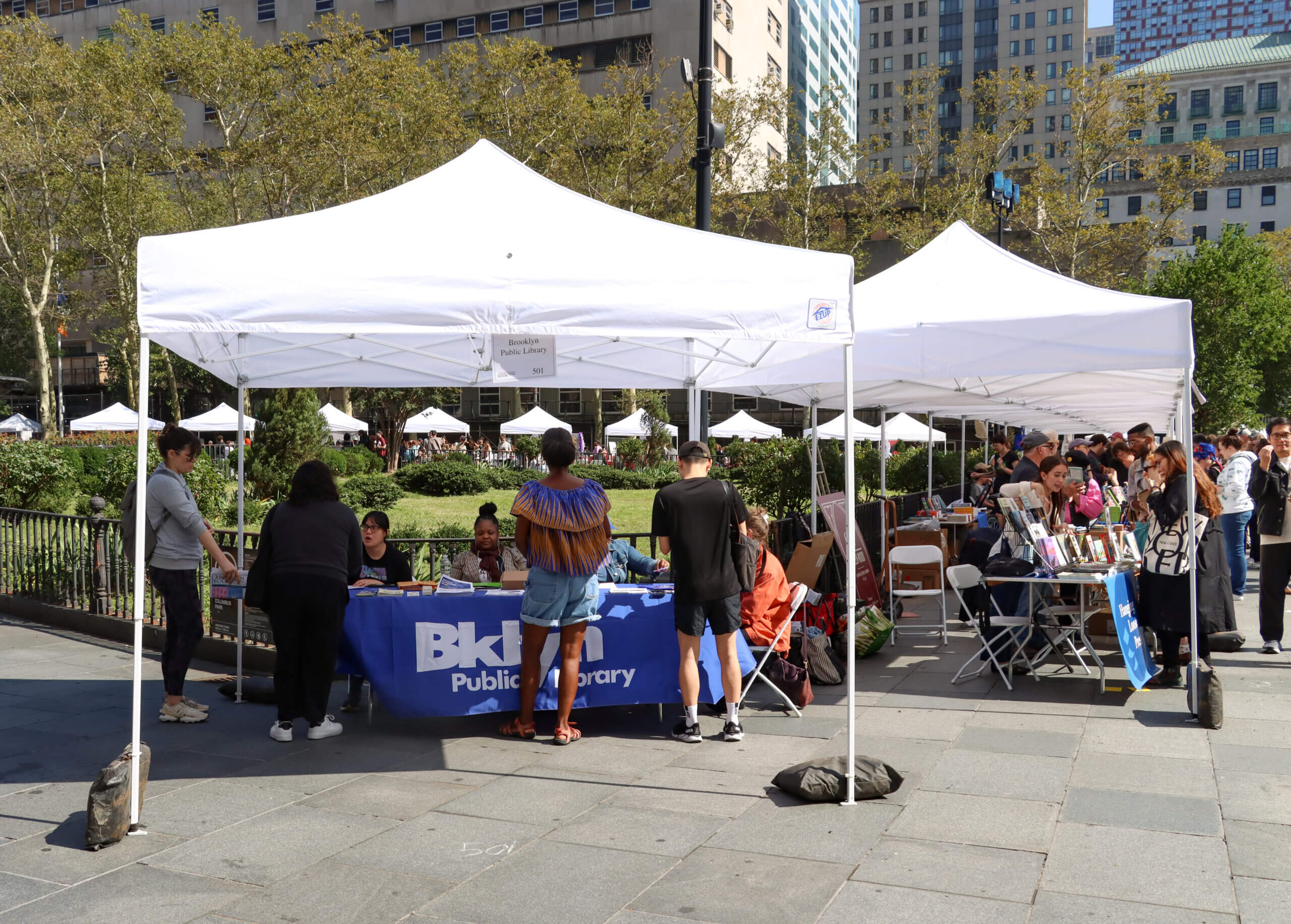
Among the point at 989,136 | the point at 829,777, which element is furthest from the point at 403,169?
the point at 829,777

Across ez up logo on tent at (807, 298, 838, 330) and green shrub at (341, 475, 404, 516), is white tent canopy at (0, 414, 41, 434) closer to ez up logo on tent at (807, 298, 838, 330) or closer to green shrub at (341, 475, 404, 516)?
green shrub at (341, 475, 404, 516)

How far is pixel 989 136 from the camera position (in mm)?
39688

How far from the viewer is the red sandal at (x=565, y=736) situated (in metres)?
6.43

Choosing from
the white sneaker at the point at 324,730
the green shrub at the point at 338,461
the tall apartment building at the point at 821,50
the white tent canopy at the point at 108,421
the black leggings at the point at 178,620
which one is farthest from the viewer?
the tall apartment building at the point at 821,50

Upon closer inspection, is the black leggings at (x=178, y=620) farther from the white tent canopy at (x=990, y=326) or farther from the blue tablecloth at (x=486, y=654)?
the white tent canopy at (x=990, y=326)

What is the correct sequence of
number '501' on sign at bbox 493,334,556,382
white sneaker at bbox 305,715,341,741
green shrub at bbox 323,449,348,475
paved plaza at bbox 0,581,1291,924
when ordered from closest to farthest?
1. paved plaza at bbox 0,581,1291,924
2. number '501' on sign at bbox 493,334,556,382
3. white sneaker at bbox 305,715,341,741
4. green shrub at bbox 323,449,348,475

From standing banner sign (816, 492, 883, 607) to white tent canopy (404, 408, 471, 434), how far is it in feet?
118

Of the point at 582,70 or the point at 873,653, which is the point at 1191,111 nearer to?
the point at 582,70

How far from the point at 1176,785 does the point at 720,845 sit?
8.25 feet

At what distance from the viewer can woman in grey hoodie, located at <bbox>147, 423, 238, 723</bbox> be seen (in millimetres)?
6785

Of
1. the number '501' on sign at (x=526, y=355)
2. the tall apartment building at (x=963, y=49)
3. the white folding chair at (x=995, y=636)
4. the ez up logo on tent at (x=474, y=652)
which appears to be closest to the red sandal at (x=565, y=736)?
the ez up logo on tent at (x=474, y=652)

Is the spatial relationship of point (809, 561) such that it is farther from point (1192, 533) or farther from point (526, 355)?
point (526, 355)

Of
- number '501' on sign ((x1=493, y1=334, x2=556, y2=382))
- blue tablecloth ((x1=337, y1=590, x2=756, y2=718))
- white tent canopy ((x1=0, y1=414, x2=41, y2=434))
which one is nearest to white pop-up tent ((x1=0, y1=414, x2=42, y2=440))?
white tent canopy ((x1=0, y1=414, x2=41, y2=434))

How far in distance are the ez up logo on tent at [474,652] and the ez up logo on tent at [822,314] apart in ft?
8.00
